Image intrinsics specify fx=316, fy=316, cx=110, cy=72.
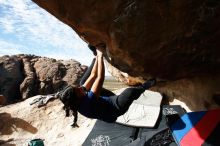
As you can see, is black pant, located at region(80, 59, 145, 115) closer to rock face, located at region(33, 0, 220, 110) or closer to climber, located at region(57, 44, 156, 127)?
climber, located at region(57, 44, 156, 127)

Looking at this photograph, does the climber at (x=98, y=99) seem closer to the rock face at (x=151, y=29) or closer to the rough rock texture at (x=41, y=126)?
the rock face at (x=151, y=29)

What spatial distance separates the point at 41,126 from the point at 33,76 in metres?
11.0

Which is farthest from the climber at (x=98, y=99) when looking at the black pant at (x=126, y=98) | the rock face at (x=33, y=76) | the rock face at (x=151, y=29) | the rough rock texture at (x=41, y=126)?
the rock face at (x=33, y=76)

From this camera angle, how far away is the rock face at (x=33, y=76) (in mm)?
25234

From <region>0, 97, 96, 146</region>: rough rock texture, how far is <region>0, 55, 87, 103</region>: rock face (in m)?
7.48

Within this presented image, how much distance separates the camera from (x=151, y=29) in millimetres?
4316

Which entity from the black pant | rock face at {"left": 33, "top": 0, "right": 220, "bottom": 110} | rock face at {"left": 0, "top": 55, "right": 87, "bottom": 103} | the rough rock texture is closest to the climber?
the black pant

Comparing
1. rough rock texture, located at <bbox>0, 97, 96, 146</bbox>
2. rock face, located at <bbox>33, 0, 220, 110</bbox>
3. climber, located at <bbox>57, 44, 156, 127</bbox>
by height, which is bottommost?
rough rock texture, located at <bbox>0, 97, 96, 146</bbox>

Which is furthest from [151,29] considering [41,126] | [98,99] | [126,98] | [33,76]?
[33,76]

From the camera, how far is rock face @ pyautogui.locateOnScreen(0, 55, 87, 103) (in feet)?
82.8

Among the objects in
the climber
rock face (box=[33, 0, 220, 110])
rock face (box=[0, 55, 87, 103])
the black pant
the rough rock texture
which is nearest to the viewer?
rock face (box=[33, 0, 220, 110])

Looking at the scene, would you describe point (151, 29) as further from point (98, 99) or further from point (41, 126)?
point (41, 126)

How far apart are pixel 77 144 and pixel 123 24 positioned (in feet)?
32.1

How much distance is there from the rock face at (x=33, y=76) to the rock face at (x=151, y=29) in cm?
2039
